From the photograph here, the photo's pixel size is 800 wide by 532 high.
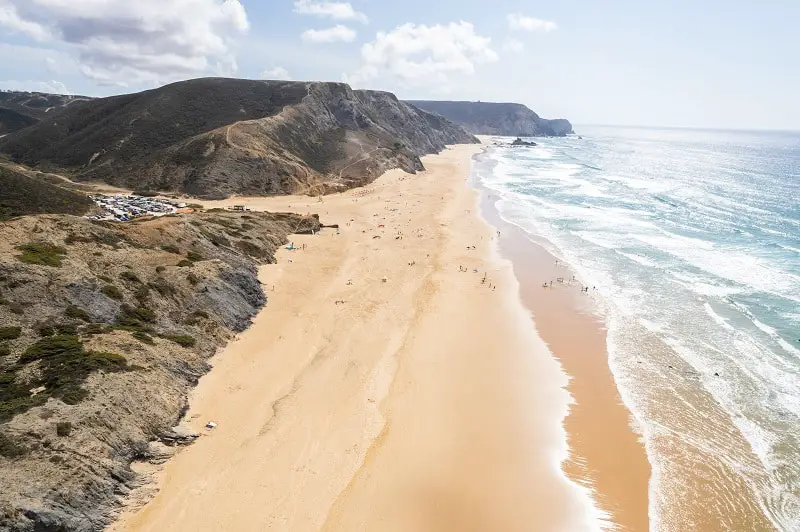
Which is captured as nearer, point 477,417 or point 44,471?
point 44,471

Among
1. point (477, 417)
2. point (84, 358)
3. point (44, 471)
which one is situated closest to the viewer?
point (44, 471)

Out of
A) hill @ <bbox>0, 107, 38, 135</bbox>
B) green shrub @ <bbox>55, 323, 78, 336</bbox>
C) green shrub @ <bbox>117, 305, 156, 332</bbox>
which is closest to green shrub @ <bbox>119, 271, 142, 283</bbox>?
green shrub @ <bbox>117, 305, 156, 332</bbox>

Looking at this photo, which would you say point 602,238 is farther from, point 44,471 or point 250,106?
point 250,106

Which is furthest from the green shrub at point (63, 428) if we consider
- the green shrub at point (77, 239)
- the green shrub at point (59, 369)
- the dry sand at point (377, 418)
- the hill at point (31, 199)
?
the hill at point (31, 199)

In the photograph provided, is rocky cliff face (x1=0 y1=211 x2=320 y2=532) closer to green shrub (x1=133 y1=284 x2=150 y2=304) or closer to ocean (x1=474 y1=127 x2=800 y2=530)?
green shrub (x1=133 y1=284 x2=150 y2=304)

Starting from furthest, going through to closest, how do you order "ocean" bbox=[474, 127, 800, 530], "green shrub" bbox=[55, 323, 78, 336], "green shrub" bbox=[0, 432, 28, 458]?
1. "green shrub" bbox=[55, 323, 78, 336]
2. "ocean" bbox=[474, 127, 800, 530]
3. "green shrub" bbox=[0, 432, 28, 458]

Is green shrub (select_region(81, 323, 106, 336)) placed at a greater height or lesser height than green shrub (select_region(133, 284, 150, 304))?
lesser

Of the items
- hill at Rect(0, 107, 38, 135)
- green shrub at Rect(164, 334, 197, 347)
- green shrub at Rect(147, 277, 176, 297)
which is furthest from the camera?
hill at Rect(0, 107, 38, 135)

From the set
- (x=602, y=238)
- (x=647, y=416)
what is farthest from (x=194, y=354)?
(x=602, y=238)
